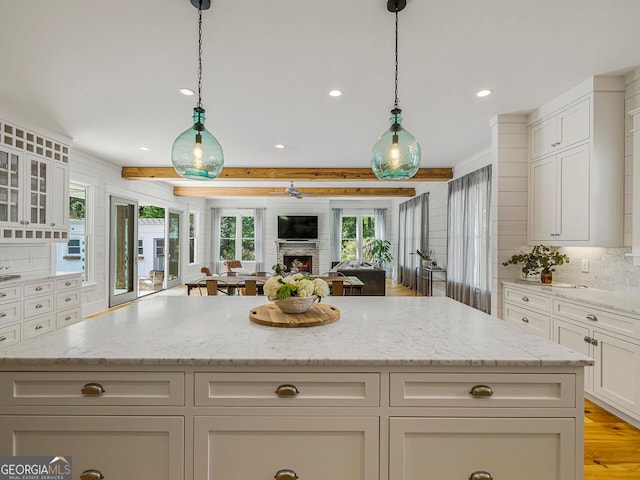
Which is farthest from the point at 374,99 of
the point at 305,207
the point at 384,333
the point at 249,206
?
the point at 249,206

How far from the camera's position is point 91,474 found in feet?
4.14

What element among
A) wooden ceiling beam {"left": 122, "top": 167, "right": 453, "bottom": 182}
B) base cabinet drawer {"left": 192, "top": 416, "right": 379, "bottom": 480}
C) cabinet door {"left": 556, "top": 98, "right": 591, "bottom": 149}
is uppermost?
wooden ceiling beam {"left": 122, "top": 167, "right": 453, "bottom": 182}

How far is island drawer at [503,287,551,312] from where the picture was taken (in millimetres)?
2871

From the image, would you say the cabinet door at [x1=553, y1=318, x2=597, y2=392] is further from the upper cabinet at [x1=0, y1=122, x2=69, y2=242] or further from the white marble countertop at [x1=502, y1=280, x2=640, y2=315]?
the upper cabinet at [x1=0, y1=122, x2=69, y2=242]

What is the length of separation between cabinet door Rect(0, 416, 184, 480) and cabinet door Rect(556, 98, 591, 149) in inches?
145

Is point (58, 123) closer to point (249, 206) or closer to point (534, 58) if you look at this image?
point (534, 58)

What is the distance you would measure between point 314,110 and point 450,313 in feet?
8.30

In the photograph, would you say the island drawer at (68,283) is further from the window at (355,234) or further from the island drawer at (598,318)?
the window at (355,234)

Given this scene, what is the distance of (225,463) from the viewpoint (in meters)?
1.28

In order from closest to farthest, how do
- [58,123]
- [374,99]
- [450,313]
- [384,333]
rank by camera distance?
[384,333] → [450,313] → [374,99] → [58,123]

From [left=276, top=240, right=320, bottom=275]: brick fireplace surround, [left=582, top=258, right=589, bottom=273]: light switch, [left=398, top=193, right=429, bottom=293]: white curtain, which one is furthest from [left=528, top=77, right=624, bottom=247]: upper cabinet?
[left=276, top=240, right=320, bottom=275]: brick fireplace surround

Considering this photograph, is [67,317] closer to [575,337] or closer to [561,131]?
[575,337]

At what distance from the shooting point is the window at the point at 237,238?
10172 millimetres

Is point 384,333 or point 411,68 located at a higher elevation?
point 411,68
